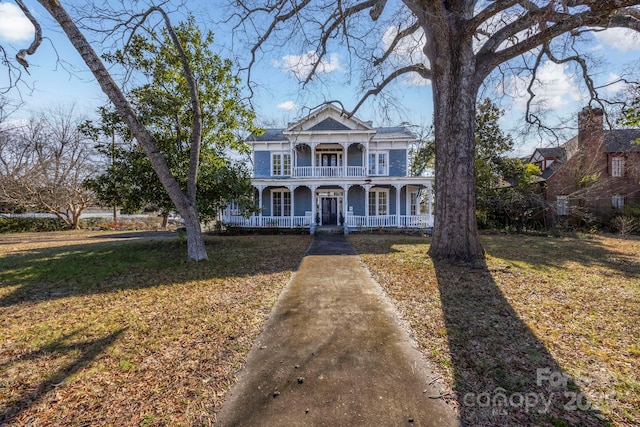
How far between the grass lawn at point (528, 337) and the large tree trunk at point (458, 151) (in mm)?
901

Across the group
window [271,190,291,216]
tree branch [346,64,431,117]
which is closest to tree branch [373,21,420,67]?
tree branch [346,64,431,117]

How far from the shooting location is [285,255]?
30.6ft

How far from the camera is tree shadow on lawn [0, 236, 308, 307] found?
5.75m

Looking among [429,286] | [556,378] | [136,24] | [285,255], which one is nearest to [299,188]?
[285,255]

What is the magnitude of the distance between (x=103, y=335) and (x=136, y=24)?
8521 millimetres

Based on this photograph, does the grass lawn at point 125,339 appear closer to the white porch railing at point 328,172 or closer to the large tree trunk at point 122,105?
the large tree trunk at point 122,105

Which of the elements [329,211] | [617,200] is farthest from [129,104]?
[617,200]

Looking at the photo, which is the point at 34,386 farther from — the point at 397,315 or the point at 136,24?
the point at 136,24

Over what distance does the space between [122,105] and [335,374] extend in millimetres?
7661

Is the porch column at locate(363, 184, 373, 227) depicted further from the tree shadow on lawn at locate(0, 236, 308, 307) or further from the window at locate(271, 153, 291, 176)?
the tree shadow on lawn at locate(0, 236, 308, 307)

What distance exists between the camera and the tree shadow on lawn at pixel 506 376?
2145 mm

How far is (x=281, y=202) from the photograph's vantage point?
18953 mm

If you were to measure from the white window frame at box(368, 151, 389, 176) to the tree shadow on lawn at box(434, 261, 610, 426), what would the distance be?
49.8ft

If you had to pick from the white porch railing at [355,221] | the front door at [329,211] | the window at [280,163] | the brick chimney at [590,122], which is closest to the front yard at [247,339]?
the brick chimney at [590,122]
